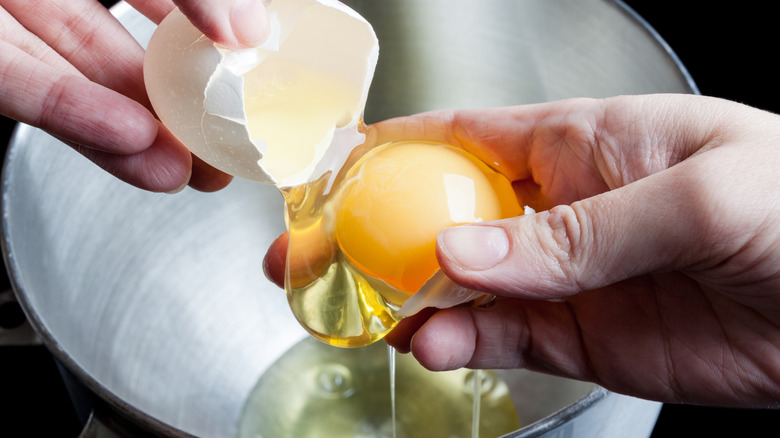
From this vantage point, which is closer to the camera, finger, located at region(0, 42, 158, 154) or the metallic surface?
finger, located at region(0, 42, 158, 154)

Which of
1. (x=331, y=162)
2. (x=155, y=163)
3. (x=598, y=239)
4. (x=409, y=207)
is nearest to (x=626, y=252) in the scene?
(x=598, y=239)

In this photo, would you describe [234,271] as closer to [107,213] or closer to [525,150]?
[107,213]

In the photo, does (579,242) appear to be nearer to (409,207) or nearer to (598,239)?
(598,239)

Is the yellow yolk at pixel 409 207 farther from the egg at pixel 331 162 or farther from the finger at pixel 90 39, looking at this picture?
the finger at pixel 90 39

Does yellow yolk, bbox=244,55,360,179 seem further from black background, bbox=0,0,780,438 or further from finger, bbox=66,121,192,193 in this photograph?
black background, bbox=0,0,780,438

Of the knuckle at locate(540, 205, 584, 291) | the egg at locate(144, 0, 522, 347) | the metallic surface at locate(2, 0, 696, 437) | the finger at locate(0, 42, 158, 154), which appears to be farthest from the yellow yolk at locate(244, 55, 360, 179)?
the metallic surface at locate(2, 0, 696, 437)

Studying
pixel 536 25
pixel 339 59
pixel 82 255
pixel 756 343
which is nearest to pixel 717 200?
pixel 756 343
